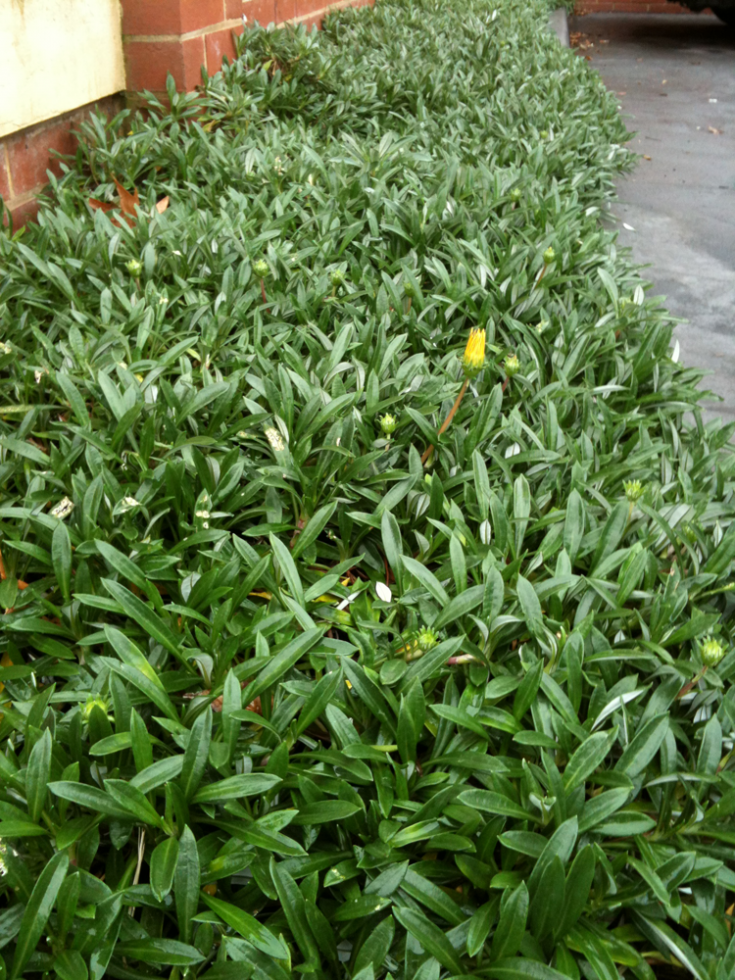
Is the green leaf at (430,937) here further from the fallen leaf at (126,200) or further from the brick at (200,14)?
the brick at (200,14)

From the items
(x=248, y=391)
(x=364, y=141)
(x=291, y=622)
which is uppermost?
(x=364, y=141)

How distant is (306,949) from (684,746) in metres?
0.71

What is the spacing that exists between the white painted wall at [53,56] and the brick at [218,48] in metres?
0.48

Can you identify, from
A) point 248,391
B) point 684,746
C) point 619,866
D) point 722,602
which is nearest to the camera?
point 619,866

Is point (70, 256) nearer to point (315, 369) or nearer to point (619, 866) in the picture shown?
point (315, 369)

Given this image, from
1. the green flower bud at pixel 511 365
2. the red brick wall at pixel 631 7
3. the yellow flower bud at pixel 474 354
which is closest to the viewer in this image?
the yellow flower bud at pixel 474 354

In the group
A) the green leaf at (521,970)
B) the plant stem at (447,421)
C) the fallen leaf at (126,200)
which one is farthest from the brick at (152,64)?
the green leaf at (521,970)

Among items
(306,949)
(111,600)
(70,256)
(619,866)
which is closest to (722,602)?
(619,866)

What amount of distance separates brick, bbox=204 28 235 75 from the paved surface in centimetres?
221

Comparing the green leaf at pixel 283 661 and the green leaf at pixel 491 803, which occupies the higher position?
the green leaf at pixel 283 661

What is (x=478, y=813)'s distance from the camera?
123 centimetres

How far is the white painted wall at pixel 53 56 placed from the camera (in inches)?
109

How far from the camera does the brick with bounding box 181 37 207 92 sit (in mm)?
3588

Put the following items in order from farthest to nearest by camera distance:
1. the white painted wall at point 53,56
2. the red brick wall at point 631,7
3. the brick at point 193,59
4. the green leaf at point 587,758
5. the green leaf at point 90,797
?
the red brick wall at point 631,7 < the brick at point 193,59 < the white painted wall at point 53,56 < the green leaf at point 587,758 < the green leaf at point 90,797
